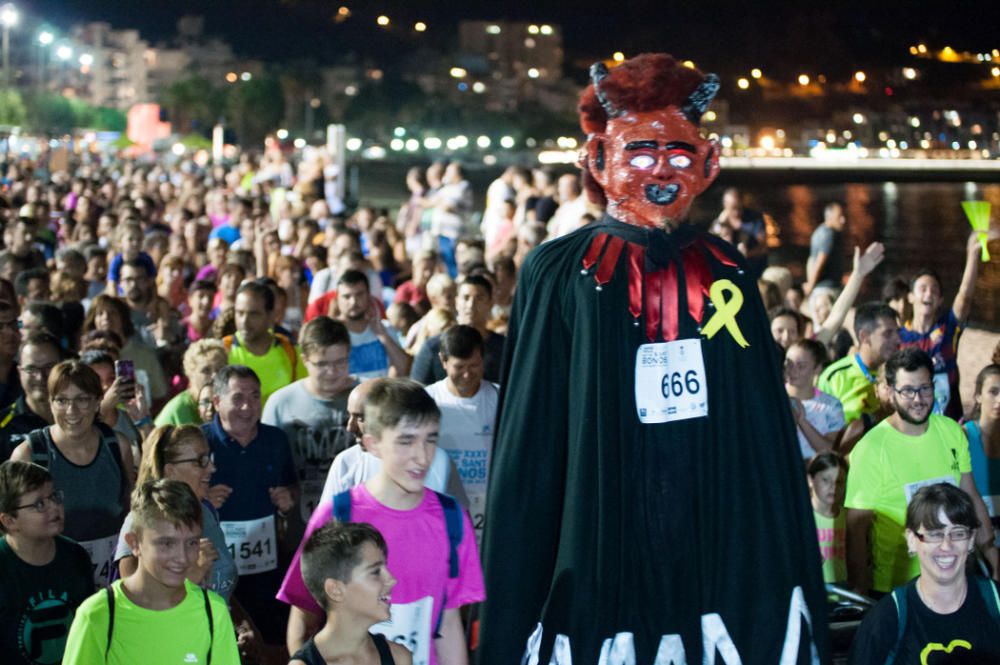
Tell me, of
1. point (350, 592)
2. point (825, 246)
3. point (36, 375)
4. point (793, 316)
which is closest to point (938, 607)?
point (350, 592)

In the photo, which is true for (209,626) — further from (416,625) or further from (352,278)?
(352,278)

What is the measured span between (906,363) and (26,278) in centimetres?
640

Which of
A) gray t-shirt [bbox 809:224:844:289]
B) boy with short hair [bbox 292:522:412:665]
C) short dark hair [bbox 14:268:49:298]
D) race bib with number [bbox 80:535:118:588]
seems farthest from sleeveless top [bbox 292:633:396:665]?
gray t-shirt [bbox 809:224:844:289]

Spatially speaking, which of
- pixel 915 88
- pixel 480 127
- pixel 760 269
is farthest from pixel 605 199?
pixel 480 127

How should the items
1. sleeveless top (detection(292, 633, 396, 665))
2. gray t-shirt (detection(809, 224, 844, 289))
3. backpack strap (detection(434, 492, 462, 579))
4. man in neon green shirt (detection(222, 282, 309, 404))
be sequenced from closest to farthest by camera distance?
sleeveless top (detection(292, 633, 396, 665)), backpack strap (detection(434, 492, 462, 579)), man in neon green shirt (detection(222, 282, 309, 404)), gray t-shirt (detection(809, 224, 844, 289))

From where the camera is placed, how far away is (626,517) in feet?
12.2

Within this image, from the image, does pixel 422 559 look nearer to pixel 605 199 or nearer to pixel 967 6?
→ pixel 605 199

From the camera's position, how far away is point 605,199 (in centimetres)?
419

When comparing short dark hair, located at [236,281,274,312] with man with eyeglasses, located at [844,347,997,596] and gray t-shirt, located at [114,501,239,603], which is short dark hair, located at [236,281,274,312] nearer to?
gray t-shirt, located at [114,501,239,603]

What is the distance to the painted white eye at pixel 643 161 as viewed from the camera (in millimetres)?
3961

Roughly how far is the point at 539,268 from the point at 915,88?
62.5 m

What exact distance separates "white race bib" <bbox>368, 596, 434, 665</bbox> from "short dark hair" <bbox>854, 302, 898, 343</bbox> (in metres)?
4.53

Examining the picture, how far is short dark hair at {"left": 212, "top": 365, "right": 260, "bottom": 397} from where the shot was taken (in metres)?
6.56

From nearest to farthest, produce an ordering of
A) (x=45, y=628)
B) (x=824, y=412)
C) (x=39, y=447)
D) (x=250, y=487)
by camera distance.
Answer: (x=45, y=628)
(x=39, y=447)
(x=250, y=487)
(x=824, y=412)
